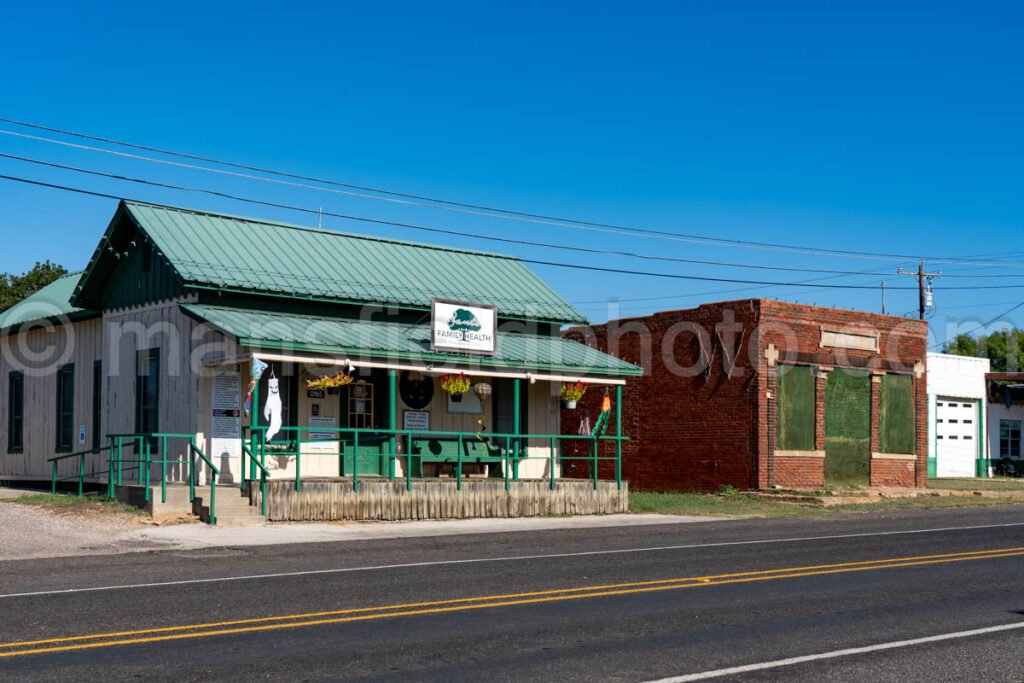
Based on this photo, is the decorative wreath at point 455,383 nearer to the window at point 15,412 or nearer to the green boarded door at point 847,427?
the window at point 15,412

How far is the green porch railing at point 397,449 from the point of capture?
21.7m

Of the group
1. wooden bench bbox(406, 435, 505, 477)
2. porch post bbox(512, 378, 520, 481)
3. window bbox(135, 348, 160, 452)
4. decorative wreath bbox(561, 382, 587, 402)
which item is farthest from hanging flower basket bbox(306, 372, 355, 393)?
decorative wreath bbox(561, 382, 587, 402)

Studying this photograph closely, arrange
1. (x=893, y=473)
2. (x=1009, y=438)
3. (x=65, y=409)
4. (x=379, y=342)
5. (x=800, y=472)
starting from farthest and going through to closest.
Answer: (x=1009, y=438)
(x=893, y=473)
(x=800, y=472)
(x=65, y=409)
(x=379, y=342)

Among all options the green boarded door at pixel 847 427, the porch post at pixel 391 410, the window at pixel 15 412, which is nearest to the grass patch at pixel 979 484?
the green boarded door at pixel 847 427

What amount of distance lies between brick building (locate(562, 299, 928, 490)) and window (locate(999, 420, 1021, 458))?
52.1 ft

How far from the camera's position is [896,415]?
33.8 m

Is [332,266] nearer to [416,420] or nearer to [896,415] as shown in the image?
[416,420]

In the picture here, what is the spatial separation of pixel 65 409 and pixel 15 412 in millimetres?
2447

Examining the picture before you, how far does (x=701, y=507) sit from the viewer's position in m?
Answer: 27.4

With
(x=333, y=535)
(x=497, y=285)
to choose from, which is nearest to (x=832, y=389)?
(x=497, y=285)

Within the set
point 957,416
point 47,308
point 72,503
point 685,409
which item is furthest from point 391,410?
point 957,416

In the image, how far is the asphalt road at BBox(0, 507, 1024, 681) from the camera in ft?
27.0

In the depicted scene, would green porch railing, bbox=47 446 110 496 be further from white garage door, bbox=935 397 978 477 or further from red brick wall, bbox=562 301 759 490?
white garage door, bbox=935 397 978 477

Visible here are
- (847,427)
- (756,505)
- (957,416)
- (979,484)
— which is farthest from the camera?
(957,416)
